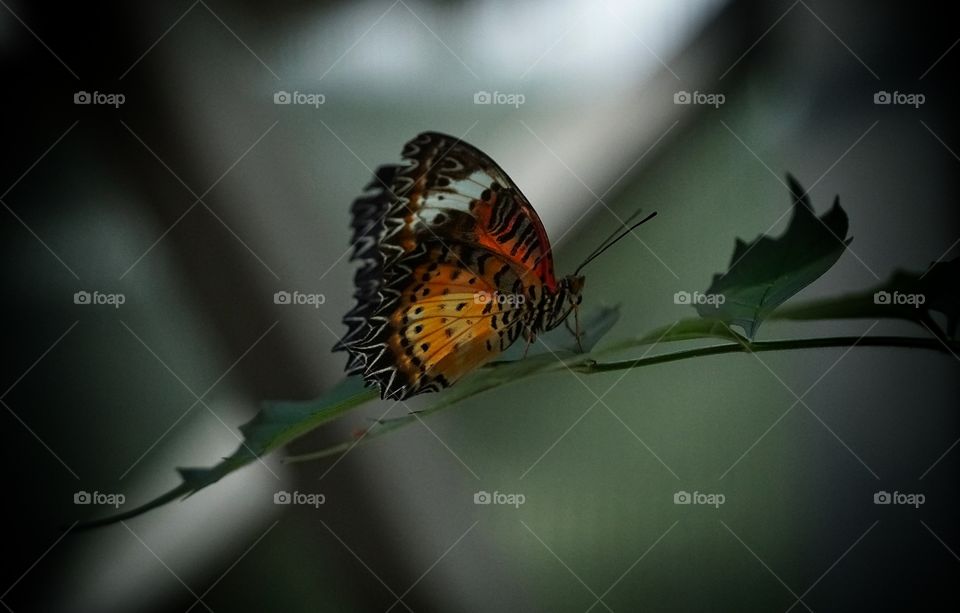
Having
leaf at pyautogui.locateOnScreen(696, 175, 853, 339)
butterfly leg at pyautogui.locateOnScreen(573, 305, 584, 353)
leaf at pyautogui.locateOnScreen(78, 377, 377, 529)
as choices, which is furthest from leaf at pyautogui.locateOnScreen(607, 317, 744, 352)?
leaf at pyautogui.locateOnScreen(78, 377, 377, 529)

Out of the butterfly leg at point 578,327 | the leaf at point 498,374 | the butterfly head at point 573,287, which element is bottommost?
the leaf at point 498,374

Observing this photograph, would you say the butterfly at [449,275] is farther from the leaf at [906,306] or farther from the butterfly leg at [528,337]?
the leaf at [906,306]

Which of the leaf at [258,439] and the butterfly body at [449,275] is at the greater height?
the butterfly body at [449,275]

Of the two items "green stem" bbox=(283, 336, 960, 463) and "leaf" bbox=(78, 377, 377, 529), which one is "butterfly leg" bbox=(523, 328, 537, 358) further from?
"leaf" bbox=(78, 377, 377, 529)

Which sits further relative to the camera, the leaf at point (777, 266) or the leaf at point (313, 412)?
the leaf at point (313, 412)

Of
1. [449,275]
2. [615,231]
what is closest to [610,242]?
[615,231]

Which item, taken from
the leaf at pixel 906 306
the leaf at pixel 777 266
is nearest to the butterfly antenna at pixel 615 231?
the leaf at pixel 777 266

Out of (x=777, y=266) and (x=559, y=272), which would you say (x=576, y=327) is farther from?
(x=777, y=266)

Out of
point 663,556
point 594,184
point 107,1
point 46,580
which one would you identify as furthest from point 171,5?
point 663,556
